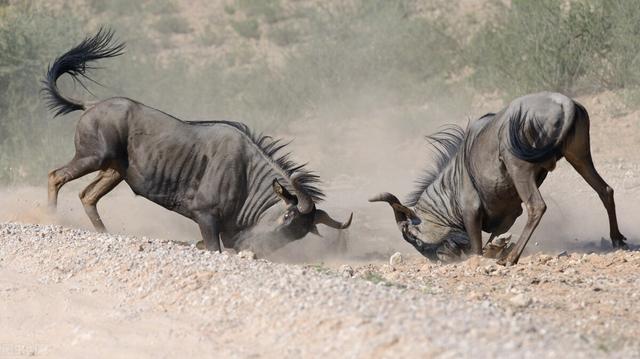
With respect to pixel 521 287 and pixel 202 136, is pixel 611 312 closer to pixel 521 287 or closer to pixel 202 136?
pixel 521 287

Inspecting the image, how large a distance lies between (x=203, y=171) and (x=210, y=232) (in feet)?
2.04

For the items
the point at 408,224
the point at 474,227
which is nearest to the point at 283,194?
the point at 408,224

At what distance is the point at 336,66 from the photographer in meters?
22.4

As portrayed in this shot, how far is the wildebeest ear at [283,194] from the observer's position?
10320 millimetres

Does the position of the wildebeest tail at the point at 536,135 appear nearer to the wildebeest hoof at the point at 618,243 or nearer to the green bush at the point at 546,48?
the wildebeest hoof at the point at 618,243

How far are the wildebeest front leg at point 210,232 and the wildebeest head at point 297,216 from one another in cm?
58

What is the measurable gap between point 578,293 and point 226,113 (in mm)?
14301

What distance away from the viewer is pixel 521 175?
960cm

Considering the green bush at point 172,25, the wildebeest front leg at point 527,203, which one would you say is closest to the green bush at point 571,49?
the wildebeest front leg at point 527,203

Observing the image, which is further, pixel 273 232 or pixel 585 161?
pixel 273 232

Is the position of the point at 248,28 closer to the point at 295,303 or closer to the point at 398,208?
the point at 398,208

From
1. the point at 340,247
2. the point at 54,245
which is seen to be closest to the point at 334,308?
the point at 54,245

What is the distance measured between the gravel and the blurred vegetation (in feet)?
30.9

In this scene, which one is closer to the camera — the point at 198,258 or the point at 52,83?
the point at 198,258
